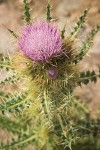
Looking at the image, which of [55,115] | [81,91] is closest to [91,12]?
[81,91]

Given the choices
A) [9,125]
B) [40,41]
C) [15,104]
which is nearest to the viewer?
[40,41]

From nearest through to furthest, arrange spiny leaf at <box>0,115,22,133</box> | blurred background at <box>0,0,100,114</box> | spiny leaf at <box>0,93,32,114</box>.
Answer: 1. spiny leaf at <box>0,93,32,114</box>
2. spiny leaf at <box>0,115,22,133</box>
3. blurred background at <box>0,0,100,114</box>

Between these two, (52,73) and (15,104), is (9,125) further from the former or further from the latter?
(52,73)

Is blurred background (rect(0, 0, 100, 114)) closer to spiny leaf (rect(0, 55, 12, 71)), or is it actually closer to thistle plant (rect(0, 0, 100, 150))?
thistle plant (rect(0, 0, 100, 150))

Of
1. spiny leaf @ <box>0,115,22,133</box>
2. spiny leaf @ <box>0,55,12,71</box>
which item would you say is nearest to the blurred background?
spiny leaf @ <box>0,115,22,133</box>

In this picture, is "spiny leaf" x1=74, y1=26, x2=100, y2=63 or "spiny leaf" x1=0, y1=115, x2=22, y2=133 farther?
"spiny leaf" x1=0, y1=115, x2=22, y2=133

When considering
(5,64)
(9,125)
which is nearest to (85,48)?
(5,64)

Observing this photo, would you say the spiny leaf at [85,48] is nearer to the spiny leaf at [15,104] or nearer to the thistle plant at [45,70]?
the thistle plant at [45,70]

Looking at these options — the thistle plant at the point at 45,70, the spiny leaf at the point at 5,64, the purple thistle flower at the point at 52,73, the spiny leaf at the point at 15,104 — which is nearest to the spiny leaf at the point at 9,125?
the thistle plant at the point at 45,70

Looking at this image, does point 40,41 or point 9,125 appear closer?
point 40,41
